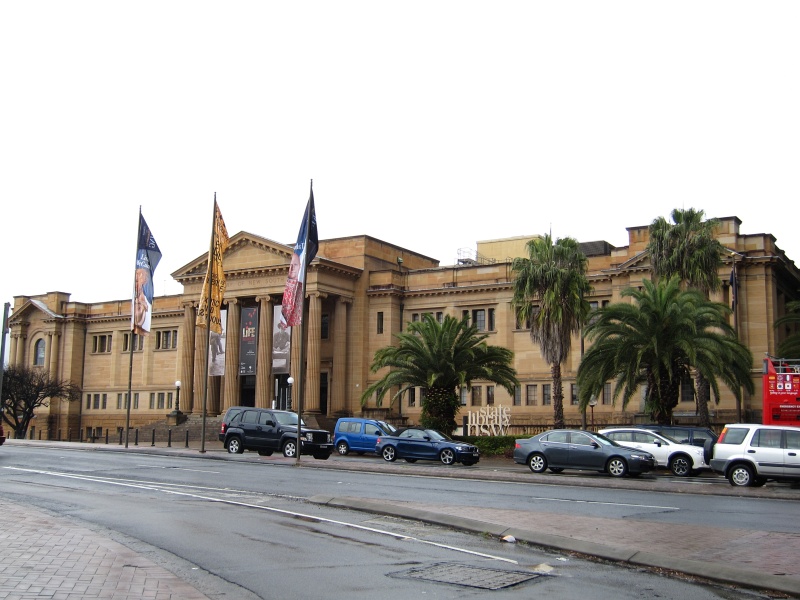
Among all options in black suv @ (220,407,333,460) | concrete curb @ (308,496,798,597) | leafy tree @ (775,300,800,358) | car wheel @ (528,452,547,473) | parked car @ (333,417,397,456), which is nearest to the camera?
concrete curb @ (308,496,798,597)

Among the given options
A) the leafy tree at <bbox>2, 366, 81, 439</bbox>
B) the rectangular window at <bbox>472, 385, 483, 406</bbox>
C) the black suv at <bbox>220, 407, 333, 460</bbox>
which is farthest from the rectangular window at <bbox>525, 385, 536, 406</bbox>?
the leafy tree at <bbox>2, 366, 81, 439</bbox>

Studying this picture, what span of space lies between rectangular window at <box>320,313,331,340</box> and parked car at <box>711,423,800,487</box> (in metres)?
39.7

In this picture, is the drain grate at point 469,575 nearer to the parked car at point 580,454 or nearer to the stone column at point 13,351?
the parked car at point 580,454

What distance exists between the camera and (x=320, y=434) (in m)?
34.7

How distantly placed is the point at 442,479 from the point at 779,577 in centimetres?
1470

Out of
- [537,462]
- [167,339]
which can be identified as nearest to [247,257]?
[167,339]

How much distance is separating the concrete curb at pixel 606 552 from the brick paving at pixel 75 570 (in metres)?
5.09

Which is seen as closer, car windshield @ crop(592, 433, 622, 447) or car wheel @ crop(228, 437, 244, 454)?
car windshield @ crop(592, 433, 622, 447)

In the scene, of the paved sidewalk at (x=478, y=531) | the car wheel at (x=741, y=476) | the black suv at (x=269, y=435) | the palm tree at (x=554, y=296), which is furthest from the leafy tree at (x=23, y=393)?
the car wheel at (x=741, y=476)

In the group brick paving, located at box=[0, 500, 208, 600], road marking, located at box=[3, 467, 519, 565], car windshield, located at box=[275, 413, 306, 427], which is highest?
car windshield, located at box=[275, 413, 306, 427]

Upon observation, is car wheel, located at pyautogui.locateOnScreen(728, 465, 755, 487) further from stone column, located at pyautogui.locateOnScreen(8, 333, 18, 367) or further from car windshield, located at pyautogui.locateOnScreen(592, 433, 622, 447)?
stone column, located at pyautogui.locateOnScreen(8, 333, 18, 367)

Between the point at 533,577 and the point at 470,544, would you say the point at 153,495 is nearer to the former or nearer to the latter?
the point at 470,544

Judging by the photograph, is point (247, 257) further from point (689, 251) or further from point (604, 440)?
point (604, 440)

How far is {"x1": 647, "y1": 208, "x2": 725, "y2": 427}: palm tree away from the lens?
125 ft
